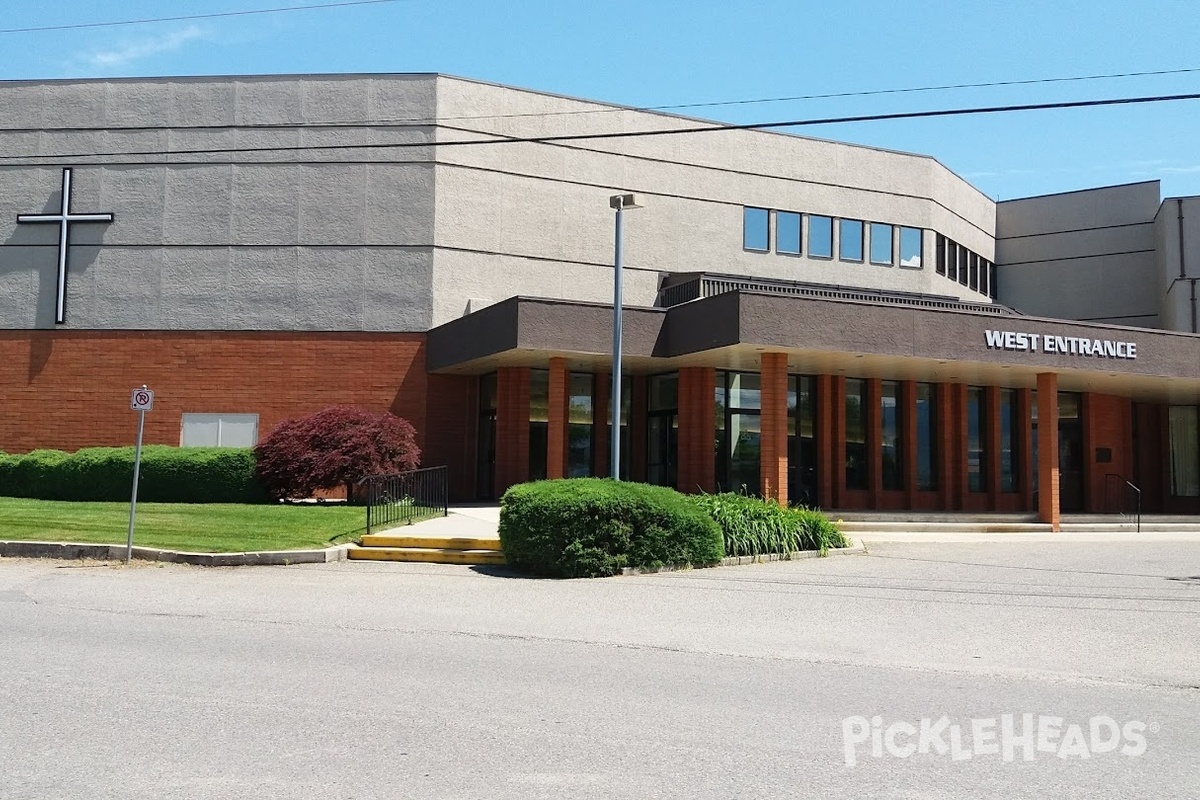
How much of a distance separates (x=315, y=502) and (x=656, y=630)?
646 inches

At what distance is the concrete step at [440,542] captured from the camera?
1816 centimetres

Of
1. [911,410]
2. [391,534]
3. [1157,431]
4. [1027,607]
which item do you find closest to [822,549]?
[1027,607]

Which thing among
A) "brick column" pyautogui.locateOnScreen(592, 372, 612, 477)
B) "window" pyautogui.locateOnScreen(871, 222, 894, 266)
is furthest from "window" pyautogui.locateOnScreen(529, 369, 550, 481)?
"window" pyautogui.locateOnScreen(871, 222, 894, 266)

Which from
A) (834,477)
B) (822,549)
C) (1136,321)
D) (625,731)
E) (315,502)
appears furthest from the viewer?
(1136,321)

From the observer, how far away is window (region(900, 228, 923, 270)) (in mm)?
36219

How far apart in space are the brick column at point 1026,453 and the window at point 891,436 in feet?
13.1

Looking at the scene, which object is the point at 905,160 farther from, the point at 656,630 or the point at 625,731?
the point at 625,731

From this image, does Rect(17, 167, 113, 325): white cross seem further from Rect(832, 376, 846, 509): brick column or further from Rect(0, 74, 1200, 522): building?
Rect(832, 376, 846, 509): brick column

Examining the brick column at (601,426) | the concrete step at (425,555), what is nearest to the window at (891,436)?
the brick column at (601,426)

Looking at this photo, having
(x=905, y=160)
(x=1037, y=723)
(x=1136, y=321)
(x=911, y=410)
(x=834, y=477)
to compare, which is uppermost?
(x=905, y=160)

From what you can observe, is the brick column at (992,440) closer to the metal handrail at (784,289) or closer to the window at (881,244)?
the metal handrail at (784,289)

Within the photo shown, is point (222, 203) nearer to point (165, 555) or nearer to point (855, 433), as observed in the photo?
point (165, 555)

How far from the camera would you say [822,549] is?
1872 cm

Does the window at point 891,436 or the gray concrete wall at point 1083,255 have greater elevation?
the gray concrete wall at point 1083,255
